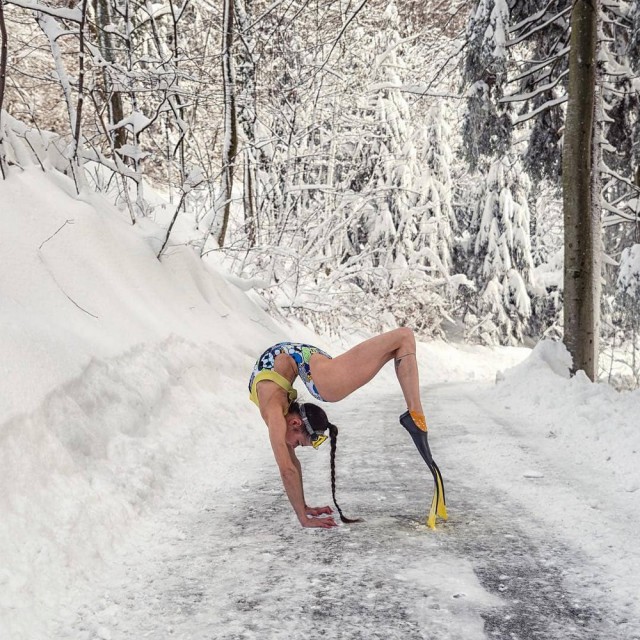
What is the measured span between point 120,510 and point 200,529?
542mm

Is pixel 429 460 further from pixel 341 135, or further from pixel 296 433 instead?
pixel 341 135

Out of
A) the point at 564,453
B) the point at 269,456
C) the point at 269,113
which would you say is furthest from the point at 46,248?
the point at 269,113

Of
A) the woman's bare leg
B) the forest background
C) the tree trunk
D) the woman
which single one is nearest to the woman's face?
the woman

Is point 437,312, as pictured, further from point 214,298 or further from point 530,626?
point 530,626

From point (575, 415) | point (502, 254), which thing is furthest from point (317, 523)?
point (502, 254)

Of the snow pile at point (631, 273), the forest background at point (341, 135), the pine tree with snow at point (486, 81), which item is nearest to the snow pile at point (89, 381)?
the forest background at point (341, 135)

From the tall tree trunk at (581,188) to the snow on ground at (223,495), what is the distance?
4.63 feet

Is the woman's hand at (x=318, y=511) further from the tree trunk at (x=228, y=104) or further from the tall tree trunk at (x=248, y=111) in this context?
the tall tree trunk at (x=248, y=111)

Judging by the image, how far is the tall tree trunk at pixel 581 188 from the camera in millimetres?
9516

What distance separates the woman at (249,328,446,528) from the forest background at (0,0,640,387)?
3.93m

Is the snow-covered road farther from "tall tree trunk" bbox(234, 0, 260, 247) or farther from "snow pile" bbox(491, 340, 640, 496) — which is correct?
"tall tree trunk" bbox(234, 0, 260, 247)

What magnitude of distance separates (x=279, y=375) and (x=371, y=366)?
2.00 ft

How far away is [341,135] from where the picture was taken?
57.1 feet

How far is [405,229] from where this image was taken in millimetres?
26453
